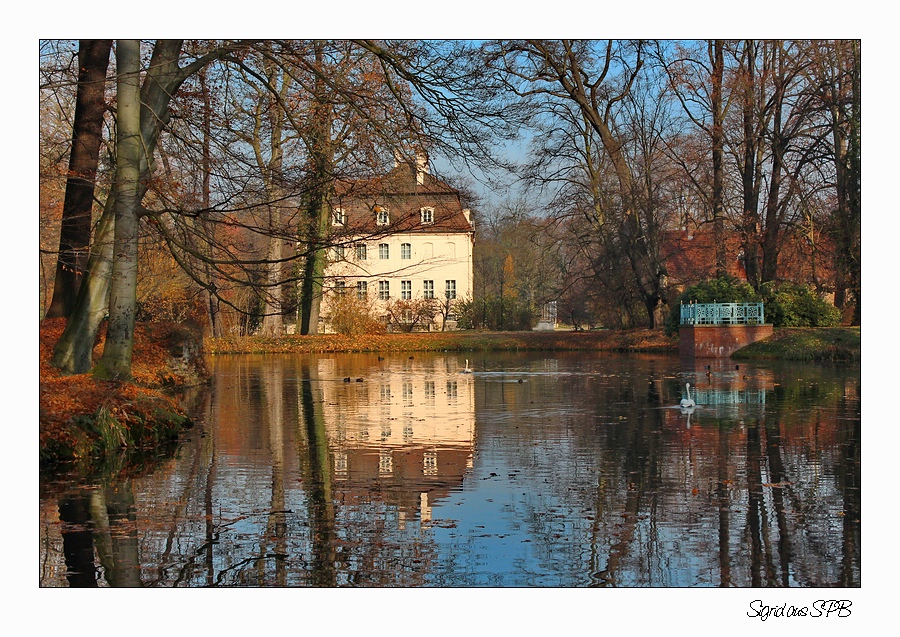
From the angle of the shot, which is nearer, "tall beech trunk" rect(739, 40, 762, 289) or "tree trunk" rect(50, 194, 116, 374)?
"tree trunk" rect(50, 194, 116, 374)

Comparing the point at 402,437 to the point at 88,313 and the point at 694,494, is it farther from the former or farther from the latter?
the point at 88,313

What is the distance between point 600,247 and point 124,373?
101 feet

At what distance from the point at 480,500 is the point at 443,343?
3358 cm

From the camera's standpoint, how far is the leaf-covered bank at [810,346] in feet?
91.6

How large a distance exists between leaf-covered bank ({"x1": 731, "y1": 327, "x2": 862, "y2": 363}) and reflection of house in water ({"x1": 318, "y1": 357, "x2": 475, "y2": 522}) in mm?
11375

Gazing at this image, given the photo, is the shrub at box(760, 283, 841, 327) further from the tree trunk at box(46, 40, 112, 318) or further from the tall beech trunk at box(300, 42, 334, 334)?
the tree trunk at box(46, 40, 112, 318)

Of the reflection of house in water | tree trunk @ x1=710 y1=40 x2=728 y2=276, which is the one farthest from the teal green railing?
the reflection of house in water

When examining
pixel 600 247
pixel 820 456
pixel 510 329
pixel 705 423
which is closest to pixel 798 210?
pixel 600 247

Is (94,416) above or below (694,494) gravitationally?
above

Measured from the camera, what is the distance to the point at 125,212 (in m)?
13.2

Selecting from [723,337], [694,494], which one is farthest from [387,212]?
[723,337]

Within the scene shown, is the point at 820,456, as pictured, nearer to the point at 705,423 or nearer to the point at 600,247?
the point at 705,423

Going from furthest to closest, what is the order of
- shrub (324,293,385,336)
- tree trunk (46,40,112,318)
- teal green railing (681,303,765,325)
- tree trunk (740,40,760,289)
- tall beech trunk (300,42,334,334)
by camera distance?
shrub (324,293,385,336) < tree trunk (740,40,760,289) < teal green railing (681,303,765,325) < tree trunk (46,40,112,318) < tall beech trunk (300,42,334,334)

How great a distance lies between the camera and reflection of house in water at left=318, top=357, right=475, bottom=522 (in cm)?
900
